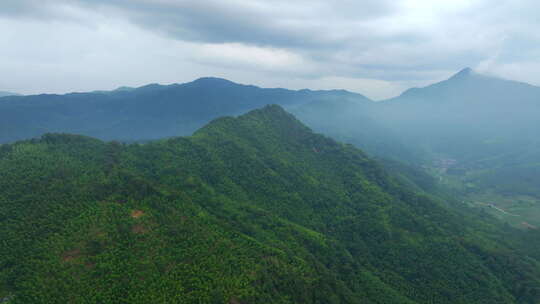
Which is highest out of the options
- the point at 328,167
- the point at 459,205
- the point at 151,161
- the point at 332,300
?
the point at 151,161

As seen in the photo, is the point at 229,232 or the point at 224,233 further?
the point at 229,232

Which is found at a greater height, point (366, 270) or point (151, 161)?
point (151, 161)

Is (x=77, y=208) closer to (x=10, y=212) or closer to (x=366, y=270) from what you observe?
(x=10, y=212)

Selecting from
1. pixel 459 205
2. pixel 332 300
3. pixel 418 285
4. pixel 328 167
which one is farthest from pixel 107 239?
pixel 459 205

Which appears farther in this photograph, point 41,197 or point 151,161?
point 151,161

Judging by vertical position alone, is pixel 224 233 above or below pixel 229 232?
above

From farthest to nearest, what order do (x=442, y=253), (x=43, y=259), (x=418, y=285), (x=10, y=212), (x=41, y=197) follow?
(x=442, y=253) < (x=418, y=285) < (x=41, y=197) < (x=10, y=212) < (x=43, y=259)

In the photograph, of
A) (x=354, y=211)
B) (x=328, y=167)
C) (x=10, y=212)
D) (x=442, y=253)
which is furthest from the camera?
(x=328, y=167)
